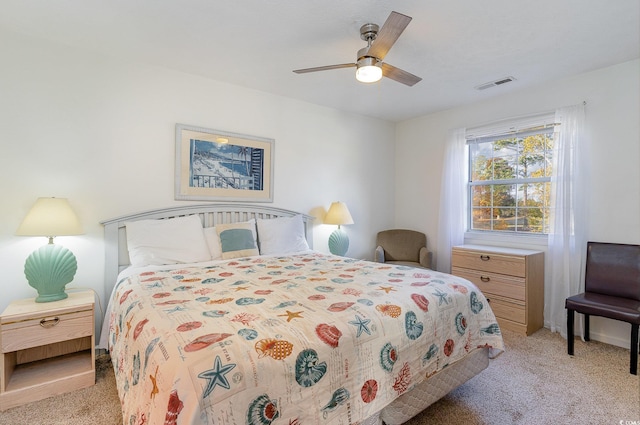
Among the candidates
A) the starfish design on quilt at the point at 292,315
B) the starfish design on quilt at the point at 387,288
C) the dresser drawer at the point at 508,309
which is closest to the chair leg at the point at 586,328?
the dresser drawer at the point at 508,309

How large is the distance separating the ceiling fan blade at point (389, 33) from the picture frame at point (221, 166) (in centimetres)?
178

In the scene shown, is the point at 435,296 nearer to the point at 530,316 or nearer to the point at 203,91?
the point at 530,316

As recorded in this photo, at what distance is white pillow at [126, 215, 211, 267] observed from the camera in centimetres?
251

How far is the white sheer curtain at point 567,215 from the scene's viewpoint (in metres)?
2.96

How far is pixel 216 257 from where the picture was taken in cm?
285

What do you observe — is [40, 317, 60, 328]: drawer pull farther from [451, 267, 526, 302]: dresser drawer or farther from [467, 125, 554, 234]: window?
[467, 125, 554, 234]: window

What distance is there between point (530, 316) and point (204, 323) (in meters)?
3.14

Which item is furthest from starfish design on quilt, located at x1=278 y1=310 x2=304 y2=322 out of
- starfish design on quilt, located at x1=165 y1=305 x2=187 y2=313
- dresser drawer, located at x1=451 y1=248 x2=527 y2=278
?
dresser drawer, located at x1=451 y1=248 x2=527 y2=278

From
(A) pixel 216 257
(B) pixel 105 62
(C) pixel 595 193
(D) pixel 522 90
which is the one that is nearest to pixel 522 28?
(D) pixel 522 90

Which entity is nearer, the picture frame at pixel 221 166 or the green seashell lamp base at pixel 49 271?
the green seashell lamp base at pixel 49 271

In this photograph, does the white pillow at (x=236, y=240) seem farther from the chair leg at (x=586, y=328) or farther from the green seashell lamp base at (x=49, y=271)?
the chair leg at (x=586, y=328)

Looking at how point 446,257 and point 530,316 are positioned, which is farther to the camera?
point 446,257

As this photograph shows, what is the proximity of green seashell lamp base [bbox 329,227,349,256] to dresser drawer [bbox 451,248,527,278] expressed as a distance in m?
1.32

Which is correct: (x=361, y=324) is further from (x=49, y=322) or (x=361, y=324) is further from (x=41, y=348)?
(x=41, y=348)
